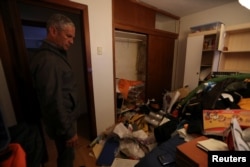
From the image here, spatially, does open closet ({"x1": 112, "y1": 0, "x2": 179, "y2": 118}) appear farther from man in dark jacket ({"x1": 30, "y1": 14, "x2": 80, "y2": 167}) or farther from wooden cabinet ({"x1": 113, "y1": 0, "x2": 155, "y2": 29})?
man in dark jacket ({"x1": 30, "y1": 14, "x2": 80, "y2": 167})

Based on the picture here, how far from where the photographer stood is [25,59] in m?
1.34

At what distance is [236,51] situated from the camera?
7.70 ft

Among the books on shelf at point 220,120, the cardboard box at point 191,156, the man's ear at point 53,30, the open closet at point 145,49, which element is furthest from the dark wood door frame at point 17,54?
the books on shelf at point 220,120

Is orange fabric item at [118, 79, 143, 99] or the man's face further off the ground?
the man's face

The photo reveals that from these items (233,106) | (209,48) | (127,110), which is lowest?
(127,110)

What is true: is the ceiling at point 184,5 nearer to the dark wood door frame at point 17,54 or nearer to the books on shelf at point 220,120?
the dark wood door frame at point 17,54

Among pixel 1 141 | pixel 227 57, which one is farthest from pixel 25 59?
pixel 227 57

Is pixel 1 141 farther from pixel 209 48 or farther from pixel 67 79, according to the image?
pixel 209 48

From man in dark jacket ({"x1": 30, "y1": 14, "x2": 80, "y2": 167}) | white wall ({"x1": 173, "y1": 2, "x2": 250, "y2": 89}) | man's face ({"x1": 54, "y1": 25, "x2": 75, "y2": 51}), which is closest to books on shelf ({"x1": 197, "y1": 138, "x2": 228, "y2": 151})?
man in dark jacket ({"x1": 30, "y1": 14, "x2": 80, "y2": 167})

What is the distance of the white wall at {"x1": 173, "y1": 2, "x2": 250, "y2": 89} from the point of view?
2.46m

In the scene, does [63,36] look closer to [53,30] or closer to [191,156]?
[53,30]

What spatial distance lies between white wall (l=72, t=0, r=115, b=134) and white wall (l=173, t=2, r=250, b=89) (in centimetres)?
213

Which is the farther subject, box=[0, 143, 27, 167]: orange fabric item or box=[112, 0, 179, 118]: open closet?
box=[112, 0, 179, 118]: open closet

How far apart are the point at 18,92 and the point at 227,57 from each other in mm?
3371
